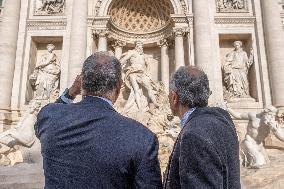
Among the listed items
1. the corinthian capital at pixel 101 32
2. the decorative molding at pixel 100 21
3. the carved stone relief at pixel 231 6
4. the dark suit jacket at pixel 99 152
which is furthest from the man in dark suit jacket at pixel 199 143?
the carved stone relief at pixel 231 6

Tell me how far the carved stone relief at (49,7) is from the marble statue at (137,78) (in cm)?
429

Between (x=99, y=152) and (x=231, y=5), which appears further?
(x=231, y=5)

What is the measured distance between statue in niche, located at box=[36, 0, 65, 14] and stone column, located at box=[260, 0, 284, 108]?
9.81 meters

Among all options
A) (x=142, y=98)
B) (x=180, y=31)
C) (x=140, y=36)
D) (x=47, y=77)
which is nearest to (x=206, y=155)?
(x=142, y=98)

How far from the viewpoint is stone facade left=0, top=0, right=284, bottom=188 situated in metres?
13.6

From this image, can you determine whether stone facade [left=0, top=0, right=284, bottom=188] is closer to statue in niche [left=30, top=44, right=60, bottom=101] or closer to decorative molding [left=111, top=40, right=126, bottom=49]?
decorative molding [left=111, top=40, right=126, bottom=49]

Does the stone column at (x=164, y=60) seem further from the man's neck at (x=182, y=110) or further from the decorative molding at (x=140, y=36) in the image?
the man's neck at (x=182, y=110)

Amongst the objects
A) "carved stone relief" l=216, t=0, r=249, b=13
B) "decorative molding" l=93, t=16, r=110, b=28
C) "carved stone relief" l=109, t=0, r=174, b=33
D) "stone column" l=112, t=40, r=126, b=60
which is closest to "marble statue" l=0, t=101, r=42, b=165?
"decorative molding" l=93, t=16, r=110, b=28

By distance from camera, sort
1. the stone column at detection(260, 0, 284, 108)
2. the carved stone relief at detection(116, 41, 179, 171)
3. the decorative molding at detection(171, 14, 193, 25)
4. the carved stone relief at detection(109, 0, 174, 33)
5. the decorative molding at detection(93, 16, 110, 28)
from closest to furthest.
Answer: the carved stone relief at detection(116, 41, 179, 171)
the stone column at detection(260, 0, 284, 108)
the decorative molding at detection(171, 14, 193, 25)
the decorative molding at detection(93, 16, 110, 28)
the carved stone relief at detection(109, 0, 174, 33)

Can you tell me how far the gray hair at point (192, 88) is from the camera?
2.12 meters

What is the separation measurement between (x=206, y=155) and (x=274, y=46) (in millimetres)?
13422

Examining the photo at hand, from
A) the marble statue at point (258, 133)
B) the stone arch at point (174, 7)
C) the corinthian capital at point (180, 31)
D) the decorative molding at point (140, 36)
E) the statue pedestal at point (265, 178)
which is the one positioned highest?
the stone arch at point (174, 7)

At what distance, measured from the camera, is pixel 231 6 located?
1534 centimetres

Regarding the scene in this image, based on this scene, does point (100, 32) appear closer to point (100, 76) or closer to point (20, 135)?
point (20, 135)
